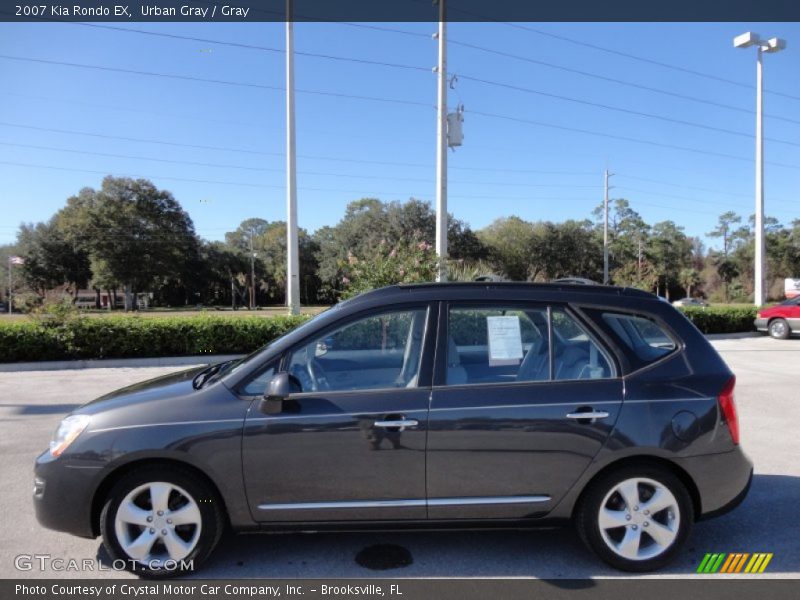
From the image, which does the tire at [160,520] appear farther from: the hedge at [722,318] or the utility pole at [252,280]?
the utility pole at [252,280]

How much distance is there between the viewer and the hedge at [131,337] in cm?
1167

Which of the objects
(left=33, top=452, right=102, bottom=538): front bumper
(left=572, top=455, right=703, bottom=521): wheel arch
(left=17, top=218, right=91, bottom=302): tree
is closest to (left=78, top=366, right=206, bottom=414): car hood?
(left=33, top=452, right=102, bottom=538): front bumper

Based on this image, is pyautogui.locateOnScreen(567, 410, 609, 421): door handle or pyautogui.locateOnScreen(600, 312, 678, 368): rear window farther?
pyautogui.locateOnScreen(600, 312, 678, 368): rear window

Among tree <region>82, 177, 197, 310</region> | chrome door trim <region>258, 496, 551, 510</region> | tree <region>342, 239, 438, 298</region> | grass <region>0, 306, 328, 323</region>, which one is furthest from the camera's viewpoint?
tree <region>82, 177, 197, 310</region>

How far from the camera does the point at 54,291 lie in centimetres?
1248

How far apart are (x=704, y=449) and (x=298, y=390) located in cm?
243

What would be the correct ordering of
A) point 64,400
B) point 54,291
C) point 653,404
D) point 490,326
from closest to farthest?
point 653,404 → point 490,326 → point 64,400 → point 54,291

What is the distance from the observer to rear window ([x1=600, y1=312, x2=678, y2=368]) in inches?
132

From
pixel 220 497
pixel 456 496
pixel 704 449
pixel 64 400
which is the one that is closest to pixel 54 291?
pixel 64 400

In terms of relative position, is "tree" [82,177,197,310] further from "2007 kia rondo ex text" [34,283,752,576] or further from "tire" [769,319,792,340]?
"2007 kia rondo ex text" [34,283,752,576]

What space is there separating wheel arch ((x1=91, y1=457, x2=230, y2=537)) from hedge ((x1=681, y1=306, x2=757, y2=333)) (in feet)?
62.5

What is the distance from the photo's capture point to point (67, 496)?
3090 millimetres

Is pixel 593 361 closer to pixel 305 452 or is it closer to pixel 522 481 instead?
pixel 522 481

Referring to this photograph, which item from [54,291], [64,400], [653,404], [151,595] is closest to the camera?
[151,595]
